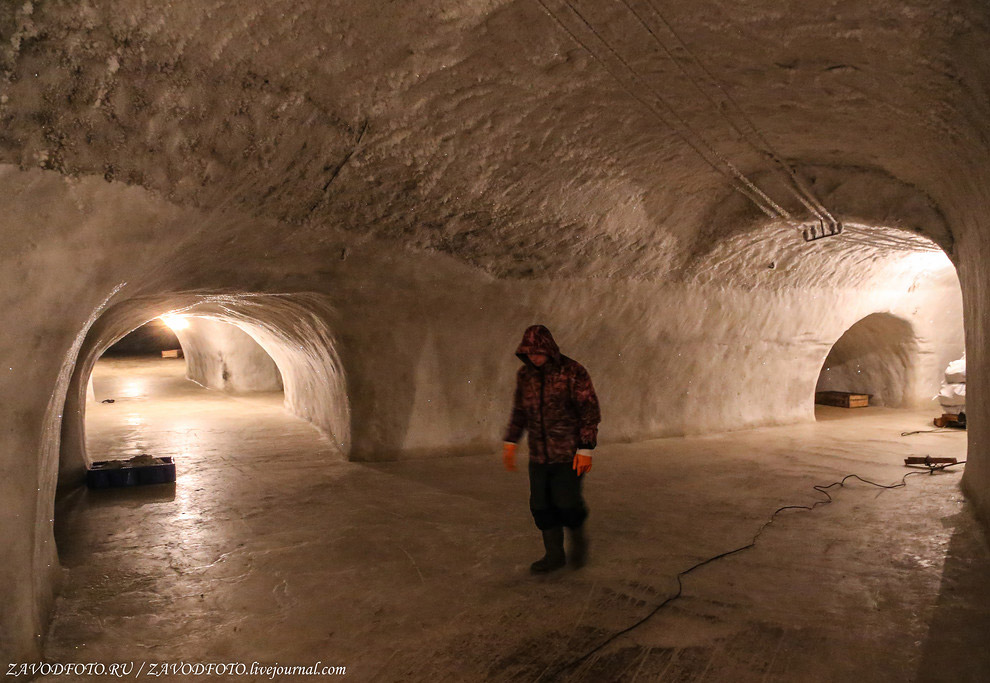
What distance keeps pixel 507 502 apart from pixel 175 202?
343 centimetres

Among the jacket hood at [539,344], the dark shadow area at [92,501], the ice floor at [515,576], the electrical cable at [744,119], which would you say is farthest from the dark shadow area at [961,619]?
the dark shadow area at [92,501]

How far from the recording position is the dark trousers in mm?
4051

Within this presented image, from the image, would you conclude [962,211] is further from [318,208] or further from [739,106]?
[318,208]

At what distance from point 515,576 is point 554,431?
0.90 m

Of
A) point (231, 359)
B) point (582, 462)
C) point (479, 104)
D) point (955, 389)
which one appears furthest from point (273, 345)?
point (955, 389)

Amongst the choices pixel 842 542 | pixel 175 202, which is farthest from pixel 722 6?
pixel 842 542

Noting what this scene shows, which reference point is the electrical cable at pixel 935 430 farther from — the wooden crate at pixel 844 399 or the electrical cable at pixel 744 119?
the electrical cable at pixel 744 119

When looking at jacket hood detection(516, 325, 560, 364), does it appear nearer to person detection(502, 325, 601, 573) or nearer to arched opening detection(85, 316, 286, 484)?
person detection(502, 325, 601, 573)

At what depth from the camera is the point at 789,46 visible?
350 centimetres

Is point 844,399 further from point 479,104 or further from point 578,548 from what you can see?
point 479,104

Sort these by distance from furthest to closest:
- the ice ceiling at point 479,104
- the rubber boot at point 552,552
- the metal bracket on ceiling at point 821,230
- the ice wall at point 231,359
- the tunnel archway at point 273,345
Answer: the ice wall at point 231,359
the metal bracket on ceiling at point 821,230
the tunnel archway at point 273,345
the rubber boot at point 552,552
the ice ceiling at point 479,104

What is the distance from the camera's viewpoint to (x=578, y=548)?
14.0ft

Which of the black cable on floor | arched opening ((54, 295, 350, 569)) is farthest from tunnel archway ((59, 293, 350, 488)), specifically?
the black cable on floor

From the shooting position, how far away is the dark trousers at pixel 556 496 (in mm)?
4051
